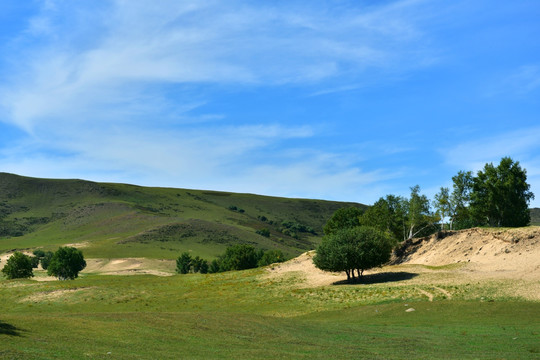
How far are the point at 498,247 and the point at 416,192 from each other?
23260 mm

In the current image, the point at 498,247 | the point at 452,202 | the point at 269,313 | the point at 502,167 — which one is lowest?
the point at 269,313

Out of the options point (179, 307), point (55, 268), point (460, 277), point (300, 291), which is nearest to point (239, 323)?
point (179, 307)

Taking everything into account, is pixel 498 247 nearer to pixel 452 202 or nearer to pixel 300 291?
pixel 452 202

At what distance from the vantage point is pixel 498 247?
81.2 m

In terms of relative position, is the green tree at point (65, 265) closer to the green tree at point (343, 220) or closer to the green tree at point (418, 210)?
the green tree at point (343, 220)

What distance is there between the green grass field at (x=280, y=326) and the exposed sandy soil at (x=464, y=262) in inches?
241

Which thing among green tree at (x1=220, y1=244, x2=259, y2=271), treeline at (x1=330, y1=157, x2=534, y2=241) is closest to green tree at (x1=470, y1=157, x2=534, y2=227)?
treeline at (x1=330, y1=157, x2=534, y2=241)

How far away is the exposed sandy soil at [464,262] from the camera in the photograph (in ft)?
221

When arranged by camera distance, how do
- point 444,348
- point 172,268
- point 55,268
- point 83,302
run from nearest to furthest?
point 444,348, point 83,302, point 55,268, point 172,268

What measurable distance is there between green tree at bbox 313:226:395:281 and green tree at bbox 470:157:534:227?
3217 centimetres

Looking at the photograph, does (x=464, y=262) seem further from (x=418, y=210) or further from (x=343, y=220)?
(x=343, y=220)

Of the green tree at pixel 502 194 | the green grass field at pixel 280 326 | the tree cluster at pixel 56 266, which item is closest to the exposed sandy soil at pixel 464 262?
the green grass field at pixel 280 326

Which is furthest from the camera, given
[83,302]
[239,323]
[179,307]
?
[83,302]

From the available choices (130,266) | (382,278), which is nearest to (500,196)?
(382,278)
